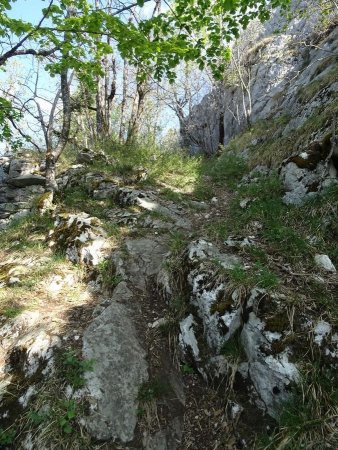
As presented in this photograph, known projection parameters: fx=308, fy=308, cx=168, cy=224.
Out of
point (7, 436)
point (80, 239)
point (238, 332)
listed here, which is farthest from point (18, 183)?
point (238, 332)

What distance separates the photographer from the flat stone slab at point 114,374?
117 inches

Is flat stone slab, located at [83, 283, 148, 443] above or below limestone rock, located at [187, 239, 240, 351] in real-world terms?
below

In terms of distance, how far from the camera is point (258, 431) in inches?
110

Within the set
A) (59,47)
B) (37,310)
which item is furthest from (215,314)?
(59,47)

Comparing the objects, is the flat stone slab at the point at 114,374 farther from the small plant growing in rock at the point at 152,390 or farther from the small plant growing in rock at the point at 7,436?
the small plant growing in rock at the point at 7,436

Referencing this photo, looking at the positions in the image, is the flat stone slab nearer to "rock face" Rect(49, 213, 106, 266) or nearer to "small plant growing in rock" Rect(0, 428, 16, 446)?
"small plant growing in rock" Rect(0, 428, 16, 446)

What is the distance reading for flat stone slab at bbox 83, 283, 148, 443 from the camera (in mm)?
2967

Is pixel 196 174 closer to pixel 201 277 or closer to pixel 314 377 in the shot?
pixel 201 277

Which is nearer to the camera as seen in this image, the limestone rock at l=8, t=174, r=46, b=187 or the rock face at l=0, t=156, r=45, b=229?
the rock face at l=0, t=156, r=45, b=229

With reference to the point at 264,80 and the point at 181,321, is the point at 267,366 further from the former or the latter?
the point at 264,80

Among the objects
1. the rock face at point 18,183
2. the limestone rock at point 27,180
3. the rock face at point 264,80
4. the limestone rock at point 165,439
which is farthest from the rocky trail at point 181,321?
the rock face at point 264,80

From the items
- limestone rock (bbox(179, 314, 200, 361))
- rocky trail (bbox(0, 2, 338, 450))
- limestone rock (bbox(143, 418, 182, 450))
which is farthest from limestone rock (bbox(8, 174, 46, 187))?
limestone rock (bbox(143, 418, 182, 450))

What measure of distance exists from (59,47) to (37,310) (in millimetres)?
4535

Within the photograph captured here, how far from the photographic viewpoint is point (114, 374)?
3367mm
